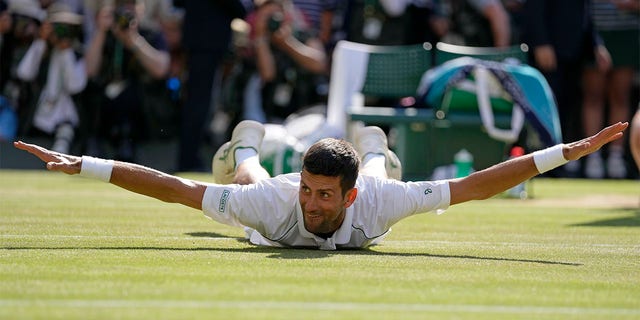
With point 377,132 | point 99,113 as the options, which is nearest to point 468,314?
point 377,132

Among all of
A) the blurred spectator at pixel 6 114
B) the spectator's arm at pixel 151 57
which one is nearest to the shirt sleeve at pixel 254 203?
the spectator's arm at pixel 151 57

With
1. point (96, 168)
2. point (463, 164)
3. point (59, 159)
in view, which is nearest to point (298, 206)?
point (96, 168)

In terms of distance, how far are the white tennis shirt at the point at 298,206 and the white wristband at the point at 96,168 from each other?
0.61m

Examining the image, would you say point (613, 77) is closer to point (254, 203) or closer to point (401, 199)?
point (401, 199)

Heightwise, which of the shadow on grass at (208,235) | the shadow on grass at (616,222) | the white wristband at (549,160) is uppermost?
the white wristband at (549,160)

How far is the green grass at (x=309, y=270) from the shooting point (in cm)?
616

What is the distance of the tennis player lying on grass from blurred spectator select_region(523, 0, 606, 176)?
9774 millimetres

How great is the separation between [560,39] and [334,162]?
11.1 meters

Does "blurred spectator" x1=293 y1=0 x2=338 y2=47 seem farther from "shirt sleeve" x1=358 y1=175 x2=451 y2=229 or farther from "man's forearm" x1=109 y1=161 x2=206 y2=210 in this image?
"man's forearm" x1=109 y1=161 x2=206 y2=210

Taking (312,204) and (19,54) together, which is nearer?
(312,204)

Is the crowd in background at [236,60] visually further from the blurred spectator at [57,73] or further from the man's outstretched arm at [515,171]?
the man's outstretched arm at [515,171]

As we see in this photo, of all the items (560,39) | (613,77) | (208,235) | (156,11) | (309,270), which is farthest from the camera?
(156,11)

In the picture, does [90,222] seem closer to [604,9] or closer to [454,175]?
[454,175]

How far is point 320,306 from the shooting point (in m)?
6.21
